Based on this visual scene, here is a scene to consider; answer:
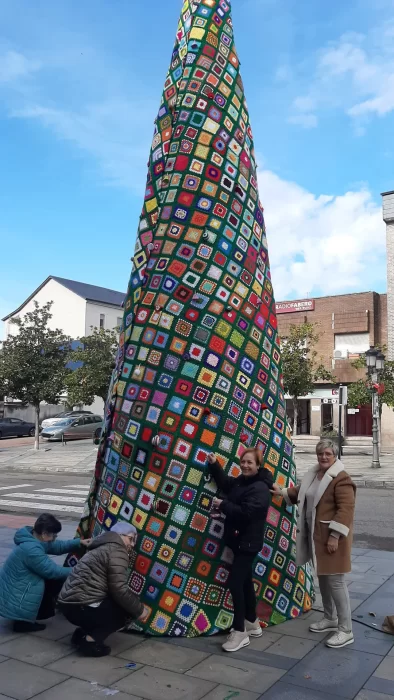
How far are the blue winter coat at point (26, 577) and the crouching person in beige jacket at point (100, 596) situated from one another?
49 cm

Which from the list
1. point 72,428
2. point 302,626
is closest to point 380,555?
point 302,626

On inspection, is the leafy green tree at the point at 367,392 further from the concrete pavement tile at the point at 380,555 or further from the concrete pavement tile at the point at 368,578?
the concrete pavement tile at the point at 368,578

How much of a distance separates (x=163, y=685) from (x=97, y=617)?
28.9 inches

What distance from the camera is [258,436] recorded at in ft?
17.0

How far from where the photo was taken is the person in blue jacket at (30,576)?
4883 millimetres

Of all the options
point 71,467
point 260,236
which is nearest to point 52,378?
point 71,467

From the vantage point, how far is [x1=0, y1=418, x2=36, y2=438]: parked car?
35.4 metres

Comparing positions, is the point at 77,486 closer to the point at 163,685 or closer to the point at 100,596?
the point at 100,596

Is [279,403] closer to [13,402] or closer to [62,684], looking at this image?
[62,684]

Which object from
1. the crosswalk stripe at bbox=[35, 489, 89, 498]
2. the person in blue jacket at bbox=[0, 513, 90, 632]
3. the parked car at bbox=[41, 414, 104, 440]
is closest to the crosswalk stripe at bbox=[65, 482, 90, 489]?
the crosswalk stripe at bbox=[35, 489, 89, 498]

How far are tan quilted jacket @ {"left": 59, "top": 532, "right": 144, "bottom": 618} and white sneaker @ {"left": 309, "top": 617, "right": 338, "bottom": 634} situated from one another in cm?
149

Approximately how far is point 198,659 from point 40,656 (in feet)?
3.75

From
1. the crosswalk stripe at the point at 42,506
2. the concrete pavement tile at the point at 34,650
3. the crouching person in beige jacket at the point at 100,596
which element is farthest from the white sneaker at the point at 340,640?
the crosswalk stripe at the point at 42,506

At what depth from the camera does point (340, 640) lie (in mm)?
4641
